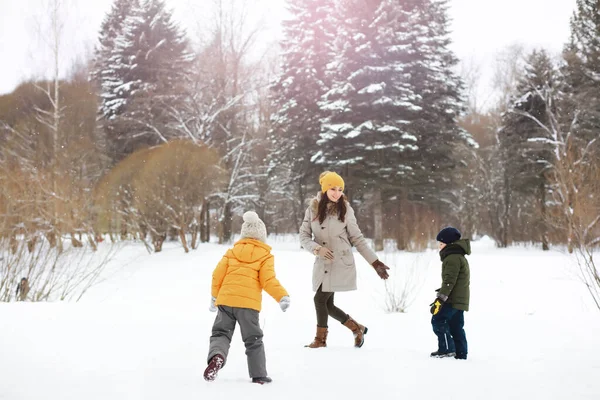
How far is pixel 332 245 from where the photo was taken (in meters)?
5.27

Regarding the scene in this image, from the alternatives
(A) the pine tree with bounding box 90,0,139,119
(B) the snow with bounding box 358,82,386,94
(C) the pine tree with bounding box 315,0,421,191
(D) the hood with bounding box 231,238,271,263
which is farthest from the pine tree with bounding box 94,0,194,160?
(D) the hood with bounding box 231,238,271,263

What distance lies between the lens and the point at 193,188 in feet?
64.1

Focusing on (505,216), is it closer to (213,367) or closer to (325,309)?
(325,309)

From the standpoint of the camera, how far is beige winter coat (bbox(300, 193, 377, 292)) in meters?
5.17

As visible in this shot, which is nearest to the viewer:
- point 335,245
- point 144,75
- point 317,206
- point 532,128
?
point 335,245

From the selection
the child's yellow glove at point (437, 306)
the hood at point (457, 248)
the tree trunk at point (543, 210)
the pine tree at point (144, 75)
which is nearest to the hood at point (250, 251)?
the child's yellow glove at point (437, 306)

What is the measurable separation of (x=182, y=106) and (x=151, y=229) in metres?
9.54

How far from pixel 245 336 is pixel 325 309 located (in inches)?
59.3

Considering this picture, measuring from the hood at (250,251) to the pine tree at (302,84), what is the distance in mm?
19233

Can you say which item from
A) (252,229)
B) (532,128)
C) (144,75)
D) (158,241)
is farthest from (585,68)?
(252,229)

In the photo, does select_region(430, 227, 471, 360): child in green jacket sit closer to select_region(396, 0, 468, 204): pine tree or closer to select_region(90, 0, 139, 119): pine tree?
select_region(396, 0, 468, 204): pine tree

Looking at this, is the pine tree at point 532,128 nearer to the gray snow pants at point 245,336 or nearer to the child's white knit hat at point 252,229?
the child's white knit hat at point 252,229

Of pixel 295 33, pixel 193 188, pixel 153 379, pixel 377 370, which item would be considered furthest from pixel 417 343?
pixel 295 33

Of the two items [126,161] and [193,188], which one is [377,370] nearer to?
[193,188]
